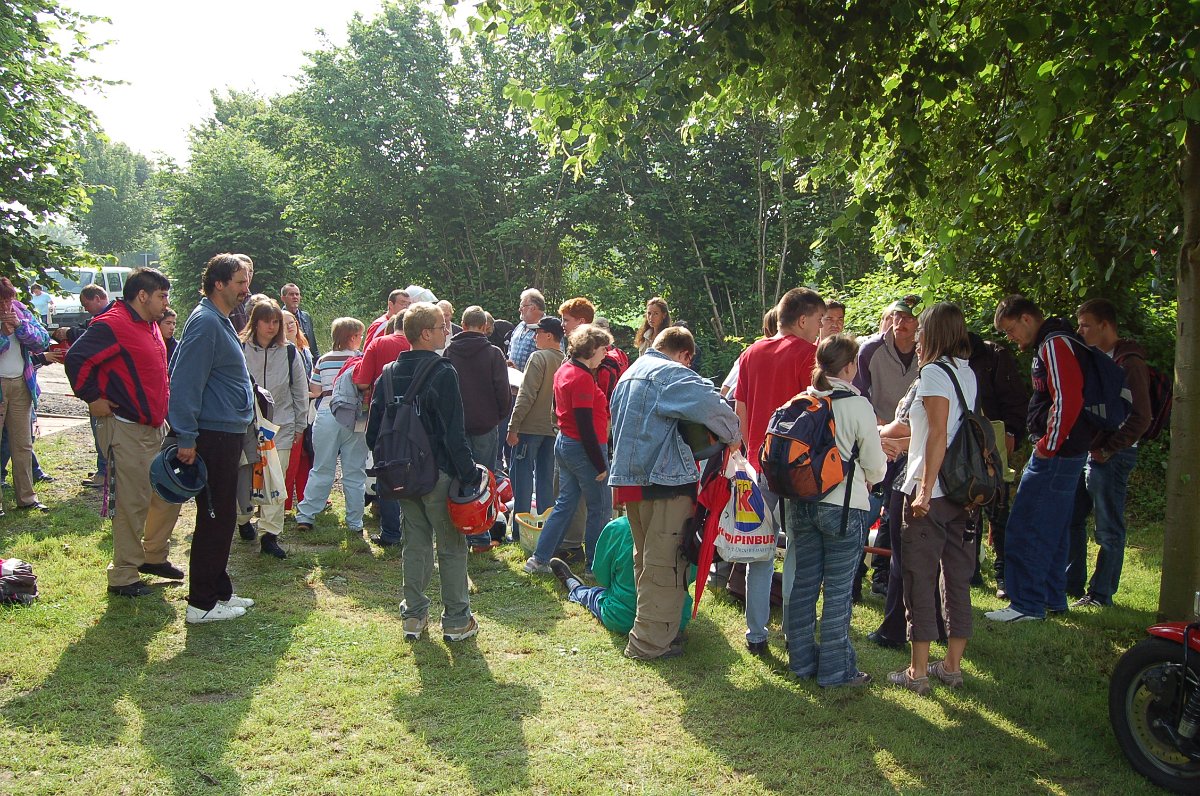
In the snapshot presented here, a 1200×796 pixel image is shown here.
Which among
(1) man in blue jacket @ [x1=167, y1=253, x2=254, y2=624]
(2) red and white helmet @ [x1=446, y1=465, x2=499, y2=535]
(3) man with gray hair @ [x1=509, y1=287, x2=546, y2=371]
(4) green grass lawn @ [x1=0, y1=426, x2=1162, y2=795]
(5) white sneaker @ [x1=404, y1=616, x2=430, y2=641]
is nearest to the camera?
(4) green grass lawn @ [x1=0, y1=426, x2=1162, y2=795]

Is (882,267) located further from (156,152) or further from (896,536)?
(156,152)

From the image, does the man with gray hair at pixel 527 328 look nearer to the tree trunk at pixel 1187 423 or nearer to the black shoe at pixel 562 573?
the black shoe at pixel 562 573

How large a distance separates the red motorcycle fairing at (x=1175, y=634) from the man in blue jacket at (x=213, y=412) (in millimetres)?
4884

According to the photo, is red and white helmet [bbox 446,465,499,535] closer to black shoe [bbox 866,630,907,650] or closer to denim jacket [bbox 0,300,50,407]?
black shoe [bbox 866,630,907,650]

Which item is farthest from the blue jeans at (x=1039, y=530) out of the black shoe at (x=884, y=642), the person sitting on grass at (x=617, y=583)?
the person sitting on grass at (x=617, y=583)

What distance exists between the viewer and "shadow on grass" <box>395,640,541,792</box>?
13.1ft

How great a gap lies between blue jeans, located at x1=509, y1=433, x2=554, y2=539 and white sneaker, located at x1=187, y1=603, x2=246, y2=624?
2.50 metres

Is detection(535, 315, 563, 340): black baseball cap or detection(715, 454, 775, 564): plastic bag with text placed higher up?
detection(535, 315, 563, 340): black baseball cap

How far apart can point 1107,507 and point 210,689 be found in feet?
18.5

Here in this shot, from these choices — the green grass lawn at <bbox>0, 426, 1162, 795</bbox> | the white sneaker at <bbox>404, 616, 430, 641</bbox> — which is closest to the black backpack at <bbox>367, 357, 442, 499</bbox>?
the white sneaker at <bbox>404, 616, 430, 641</bbox>

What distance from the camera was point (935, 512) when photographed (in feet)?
15.4

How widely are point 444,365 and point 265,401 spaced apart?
2.29 m

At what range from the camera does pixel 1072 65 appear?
4.54 meters

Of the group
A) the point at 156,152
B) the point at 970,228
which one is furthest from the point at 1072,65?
the point at 156,152
